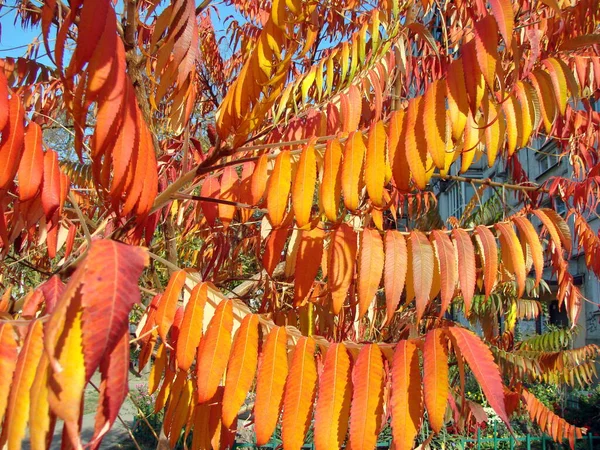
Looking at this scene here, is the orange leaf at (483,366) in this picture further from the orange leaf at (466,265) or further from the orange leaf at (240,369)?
the orange leaf at (240,369)

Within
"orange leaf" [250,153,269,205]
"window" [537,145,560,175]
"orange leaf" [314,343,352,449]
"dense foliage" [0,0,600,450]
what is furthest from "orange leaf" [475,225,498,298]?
"window" [537,145,560,175]

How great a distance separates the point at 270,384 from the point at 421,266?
48 centimetres

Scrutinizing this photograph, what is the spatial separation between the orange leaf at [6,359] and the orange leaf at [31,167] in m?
0.43

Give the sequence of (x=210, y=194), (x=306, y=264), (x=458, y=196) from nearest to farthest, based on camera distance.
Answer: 1. (x=306, y=264)
2. (x=210, y=194)
3. (x=458, y=196)

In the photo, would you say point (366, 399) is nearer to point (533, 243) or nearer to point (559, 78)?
point (533, 243)

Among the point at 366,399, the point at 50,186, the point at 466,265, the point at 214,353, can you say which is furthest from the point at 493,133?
the point at 50,186

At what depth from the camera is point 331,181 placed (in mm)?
1352

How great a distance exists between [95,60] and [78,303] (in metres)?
0.53

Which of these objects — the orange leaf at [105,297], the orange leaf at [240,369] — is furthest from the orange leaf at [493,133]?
the orange leaf at [105,297]

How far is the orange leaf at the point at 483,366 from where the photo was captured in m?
0.94

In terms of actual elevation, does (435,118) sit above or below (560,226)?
above

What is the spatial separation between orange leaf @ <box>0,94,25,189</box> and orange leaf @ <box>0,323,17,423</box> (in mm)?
394

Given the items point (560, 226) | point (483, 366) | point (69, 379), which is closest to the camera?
point (69, 379)

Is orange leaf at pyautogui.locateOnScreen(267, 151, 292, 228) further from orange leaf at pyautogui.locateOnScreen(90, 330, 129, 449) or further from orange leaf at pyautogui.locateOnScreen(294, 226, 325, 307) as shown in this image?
orange leaf at pyautogui.locateOnScreen(90, 330, 129, 449)
